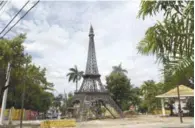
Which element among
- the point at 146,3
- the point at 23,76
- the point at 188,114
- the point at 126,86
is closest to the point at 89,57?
the point at 126,86

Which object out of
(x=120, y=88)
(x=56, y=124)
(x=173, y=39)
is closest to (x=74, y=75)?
(x=120, y=88)

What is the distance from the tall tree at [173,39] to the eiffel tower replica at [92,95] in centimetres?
3618

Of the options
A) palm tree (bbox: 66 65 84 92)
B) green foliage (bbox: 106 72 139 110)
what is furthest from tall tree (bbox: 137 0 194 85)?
palm tree (bbox: 66 65 84 92)

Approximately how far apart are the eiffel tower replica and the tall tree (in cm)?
3618

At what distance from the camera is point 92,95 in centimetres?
4303

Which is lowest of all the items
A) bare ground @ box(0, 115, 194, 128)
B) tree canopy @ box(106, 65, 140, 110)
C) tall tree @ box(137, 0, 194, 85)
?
bare ground @ box(0, 115, 194, 128)

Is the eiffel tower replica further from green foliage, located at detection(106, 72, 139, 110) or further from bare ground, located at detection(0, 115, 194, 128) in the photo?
bare ground, located at detection(0, 115, 194, 128)

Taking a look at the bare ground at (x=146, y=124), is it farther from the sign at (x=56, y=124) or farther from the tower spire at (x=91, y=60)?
the tower spire at (x=91, y=60)

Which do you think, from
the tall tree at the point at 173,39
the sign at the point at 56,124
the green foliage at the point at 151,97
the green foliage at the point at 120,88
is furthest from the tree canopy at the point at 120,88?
the tall tree at the point at 173,39

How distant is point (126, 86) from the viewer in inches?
2039

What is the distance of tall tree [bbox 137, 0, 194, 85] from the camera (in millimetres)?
2836

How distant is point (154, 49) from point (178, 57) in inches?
10.9

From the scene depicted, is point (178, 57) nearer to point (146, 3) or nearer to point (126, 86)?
point (146, 3)

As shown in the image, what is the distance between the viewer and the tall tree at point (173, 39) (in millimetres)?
2836
